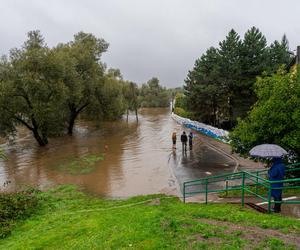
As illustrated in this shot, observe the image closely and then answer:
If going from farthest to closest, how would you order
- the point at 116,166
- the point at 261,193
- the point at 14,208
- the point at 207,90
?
the point at 207,90 < the point at 116,166 < the point at 14,208 < the point at 261,193

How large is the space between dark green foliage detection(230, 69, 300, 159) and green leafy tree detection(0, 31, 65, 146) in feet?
66.9

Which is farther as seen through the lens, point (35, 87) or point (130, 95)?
point (130, 95)

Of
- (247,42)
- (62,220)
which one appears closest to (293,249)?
(62,220)

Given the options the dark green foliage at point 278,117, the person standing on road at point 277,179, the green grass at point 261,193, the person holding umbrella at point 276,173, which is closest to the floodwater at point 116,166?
the green grass at point 261,193

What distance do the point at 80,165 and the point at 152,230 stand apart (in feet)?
49.9

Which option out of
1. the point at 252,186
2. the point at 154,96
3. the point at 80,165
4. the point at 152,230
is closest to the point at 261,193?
the point at 252,186

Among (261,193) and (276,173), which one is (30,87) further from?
(276,173)

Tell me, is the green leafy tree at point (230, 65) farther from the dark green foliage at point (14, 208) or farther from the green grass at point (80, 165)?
the dark green foliage at point (14, 208)

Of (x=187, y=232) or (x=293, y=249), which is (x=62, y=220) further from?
(x=293, y=249)

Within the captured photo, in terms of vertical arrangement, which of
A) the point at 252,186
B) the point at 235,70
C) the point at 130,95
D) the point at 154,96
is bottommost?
the point at 252,186

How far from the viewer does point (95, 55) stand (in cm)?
3981

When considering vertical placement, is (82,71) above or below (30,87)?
above

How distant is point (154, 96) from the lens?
103 meters

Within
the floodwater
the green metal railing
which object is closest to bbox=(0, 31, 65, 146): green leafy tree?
the floodwater
